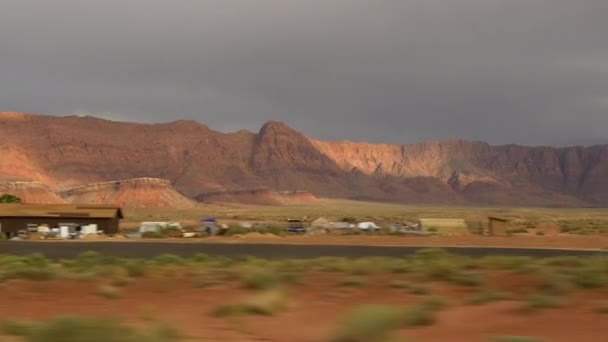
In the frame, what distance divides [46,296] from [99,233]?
44.9 m

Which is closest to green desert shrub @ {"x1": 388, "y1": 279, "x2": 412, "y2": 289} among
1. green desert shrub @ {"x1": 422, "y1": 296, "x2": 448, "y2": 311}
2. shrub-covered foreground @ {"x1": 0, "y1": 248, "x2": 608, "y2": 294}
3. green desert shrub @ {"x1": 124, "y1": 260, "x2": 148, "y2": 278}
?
shrub-covered foreground @ {"x1": 0, "y1": 248, "x2": 608, "y2": 294}

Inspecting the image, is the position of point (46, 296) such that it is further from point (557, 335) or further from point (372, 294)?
point (557, 335)

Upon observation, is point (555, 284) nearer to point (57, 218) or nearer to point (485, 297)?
point (485, 297)

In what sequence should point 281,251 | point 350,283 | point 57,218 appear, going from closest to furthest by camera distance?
point 350,283
point 281,251
point 57,218

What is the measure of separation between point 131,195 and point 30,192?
24193 millimetres

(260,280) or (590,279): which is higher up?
(590,279)

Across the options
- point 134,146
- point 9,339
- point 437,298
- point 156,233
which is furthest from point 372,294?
point 134,146

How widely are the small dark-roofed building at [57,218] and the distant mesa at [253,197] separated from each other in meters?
112

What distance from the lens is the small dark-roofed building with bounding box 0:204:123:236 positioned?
61.0 m

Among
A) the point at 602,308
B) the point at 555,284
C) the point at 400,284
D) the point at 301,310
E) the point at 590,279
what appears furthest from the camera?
the point at 400,284

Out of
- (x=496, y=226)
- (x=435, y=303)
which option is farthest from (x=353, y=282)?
(x=496, y=226)

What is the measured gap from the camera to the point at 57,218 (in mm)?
62750

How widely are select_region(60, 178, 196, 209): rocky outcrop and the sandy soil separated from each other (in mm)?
135170

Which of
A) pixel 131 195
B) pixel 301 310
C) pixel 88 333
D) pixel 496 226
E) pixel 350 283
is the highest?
pixel 131 195
